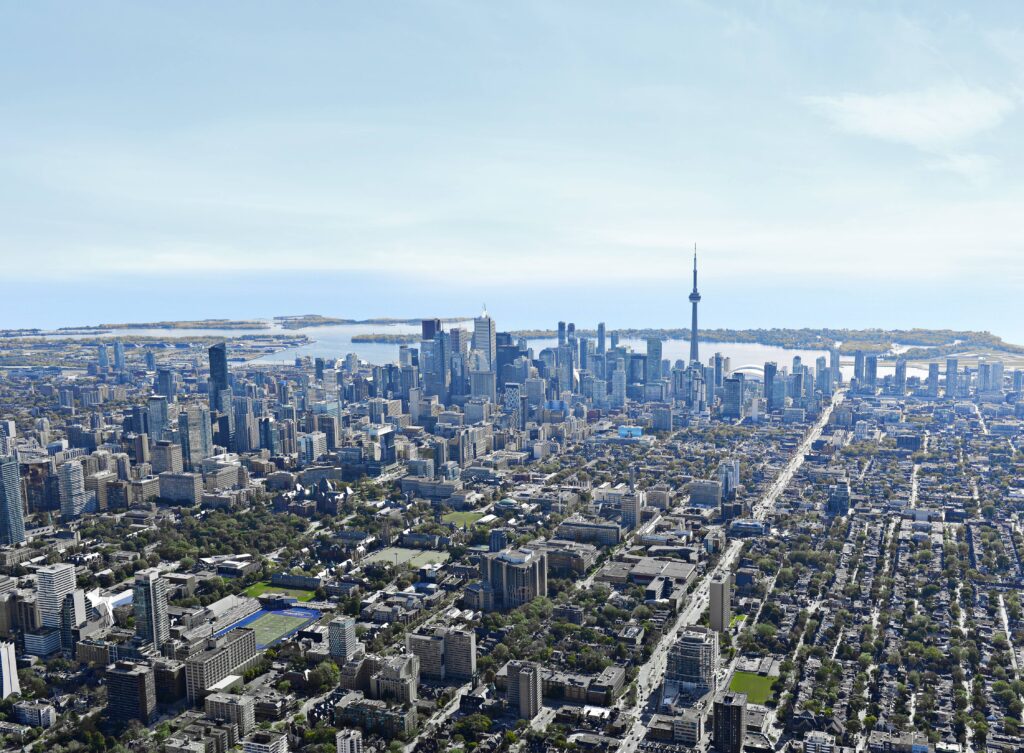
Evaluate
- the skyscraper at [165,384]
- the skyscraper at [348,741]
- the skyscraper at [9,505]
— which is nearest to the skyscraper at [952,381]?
the skyscraper at [165,384]

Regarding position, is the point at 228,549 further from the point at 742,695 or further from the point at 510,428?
the point at 510,428

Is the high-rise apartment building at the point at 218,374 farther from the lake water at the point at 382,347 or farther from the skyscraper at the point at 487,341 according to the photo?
the lake water at the point at 382,347

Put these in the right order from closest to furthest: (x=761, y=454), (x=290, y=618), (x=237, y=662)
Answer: (x=237, y=662) < (x=290, y=618) < (x=761, y=454)

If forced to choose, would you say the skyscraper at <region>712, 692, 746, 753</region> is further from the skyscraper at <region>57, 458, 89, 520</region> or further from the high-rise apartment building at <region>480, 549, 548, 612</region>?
the skyscraper at <region>57, 458, 89, 520</region>

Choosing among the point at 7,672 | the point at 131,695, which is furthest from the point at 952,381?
the point at 7,672

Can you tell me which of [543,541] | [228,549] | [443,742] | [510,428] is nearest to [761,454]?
[510,428]

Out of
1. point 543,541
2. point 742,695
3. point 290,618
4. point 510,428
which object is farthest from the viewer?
point 510,428
